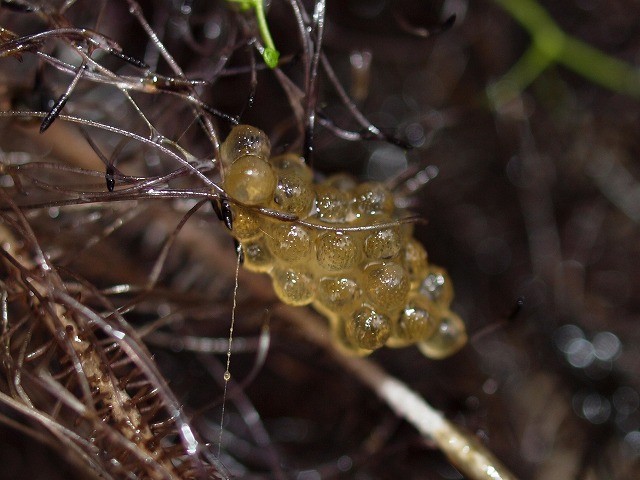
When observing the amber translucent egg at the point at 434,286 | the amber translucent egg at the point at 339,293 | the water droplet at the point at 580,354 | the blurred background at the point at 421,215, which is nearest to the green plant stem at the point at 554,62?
the blurred background at the point at 421,215

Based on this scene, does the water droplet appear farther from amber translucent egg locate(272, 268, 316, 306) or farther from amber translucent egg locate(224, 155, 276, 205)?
amber translucent egg locate(224, 155, 276, 205)

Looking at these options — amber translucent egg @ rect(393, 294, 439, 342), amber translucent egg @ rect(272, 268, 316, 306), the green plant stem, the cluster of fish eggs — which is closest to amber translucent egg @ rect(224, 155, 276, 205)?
the cluster of fish eggs

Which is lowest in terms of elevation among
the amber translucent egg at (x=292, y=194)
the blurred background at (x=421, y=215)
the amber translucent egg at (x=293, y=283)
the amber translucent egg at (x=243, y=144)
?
the blurred background at (x=421, y=215)

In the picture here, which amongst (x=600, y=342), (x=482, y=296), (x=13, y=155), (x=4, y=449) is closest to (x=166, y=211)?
(x=13, y=155)

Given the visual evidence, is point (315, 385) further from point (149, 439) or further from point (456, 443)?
point (149, 439)

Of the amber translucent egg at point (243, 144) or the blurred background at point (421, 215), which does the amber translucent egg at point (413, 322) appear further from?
the amber translucent egg at point (243, 144)

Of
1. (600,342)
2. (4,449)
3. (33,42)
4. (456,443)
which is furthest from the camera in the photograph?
→ (600,342)
